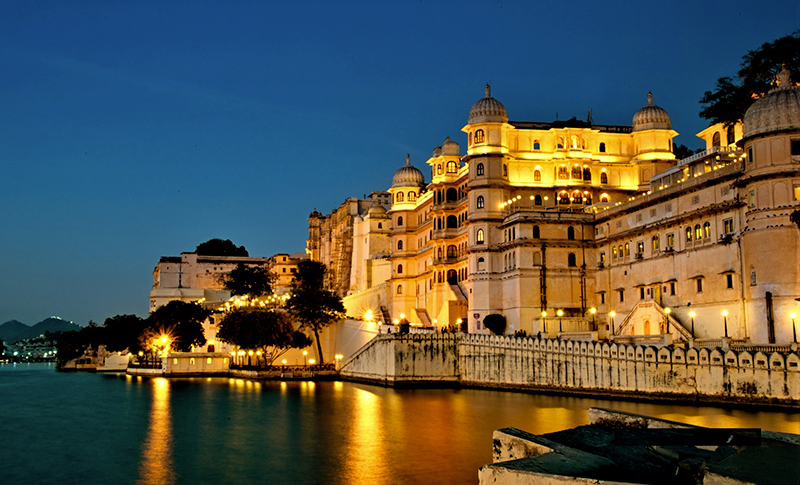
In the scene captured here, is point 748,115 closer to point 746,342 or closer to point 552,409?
point 746,342

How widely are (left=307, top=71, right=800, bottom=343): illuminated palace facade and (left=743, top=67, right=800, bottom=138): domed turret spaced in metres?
0.09

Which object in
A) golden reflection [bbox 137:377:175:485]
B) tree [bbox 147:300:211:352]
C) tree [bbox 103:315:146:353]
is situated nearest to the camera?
golden reflection [bbox 137:377:175:485]

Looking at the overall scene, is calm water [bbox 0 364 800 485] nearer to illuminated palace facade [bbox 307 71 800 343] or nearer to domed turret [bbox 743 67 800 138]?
illuminated palace facade [bbox 307 71 800 343]

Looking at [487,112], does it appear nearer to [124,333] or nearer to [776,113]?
[776,113]

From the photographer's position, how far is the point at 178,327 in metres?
89.1

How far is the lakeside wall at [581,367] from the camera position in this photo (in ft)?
123

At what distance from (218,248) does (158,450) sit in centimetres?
13819

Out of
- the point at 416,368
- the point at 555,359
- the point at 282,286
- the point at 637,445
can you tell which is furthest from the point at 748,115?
the point at 282,286

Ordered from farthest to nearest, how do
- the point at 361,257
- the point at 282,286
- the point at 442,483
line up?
the point at 282,286 → the point at 361,257 → the point at 442,483

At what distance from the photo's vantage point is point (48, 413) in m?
53.2

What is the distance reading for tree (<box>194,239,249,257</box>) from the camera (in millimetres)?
167637

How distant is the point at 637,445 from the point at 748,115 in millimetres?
35251

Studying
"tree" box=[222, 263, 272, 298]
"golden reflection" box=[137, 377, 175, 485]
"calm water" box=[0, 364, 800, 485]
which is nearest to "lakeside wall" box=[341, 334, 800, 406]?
"calm water" box=[0, 364, 800, 485]

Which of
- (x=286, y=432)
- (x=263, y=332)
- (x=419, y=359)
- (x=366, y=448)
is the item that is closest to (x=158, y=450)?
(x=286, y=432)
